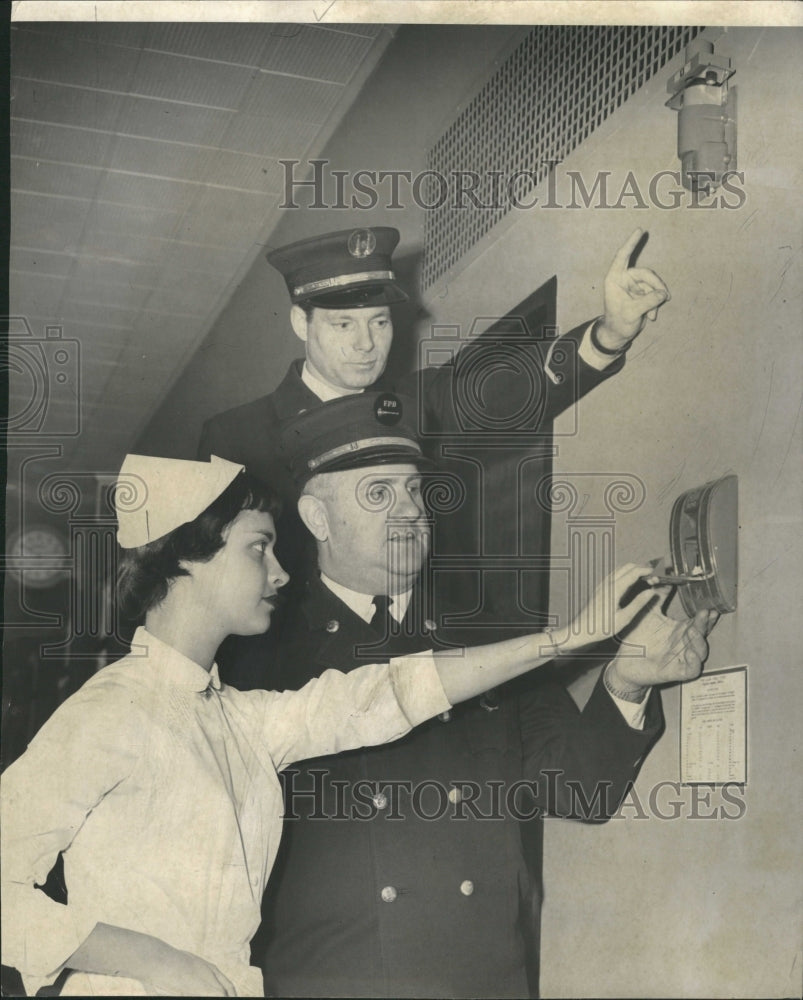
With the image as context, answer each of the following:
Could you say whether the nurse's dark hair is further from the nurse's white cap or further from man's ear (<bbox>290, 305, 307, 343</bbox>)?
man's ear (<bbox>290, 305, 307, 343</bbox>)

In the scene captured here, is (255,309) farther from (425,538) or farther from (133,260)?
(425,538)

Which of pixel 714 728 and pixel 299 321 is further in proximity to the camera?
pixel 299 321

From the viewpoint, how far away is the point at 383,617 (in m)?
2.71

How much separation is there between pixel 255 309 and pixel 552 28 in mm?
881

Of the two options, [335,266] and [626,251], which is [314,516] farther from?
[626,251]

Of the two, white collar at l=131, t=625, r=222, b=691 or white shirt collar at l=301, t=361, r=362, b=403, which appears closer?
white collar at l=131, t=625, r=222, b=691

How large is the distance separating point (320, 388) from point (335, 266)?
0.26 metres

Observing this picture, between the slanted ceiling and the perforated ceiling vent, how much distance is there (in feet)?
0.89

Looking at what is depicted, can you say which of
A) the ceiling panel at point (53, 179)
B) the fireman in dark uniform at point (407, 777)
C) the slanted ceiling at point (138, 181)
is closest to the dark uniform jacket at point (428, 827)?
the fireman in dark uniform at point (407, 777)

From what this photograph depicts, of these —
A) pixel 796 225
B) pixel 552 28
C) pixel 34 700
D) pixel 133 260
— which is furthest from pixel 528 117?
pixel 34 700

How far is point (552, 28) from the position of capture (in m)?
2.85

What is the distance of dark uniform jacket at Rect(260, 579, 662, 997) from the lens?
2.61 m

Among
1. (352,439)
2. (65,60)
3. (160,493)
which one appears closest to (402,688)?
(352,439)

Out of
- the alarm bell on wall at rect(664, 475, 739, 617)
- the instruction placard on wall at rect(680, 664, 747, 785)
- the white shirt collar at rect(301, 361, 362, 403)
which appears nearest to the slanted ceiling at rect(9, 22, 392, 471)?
the white shirt collar at rect(301, 361, 362, 403)
